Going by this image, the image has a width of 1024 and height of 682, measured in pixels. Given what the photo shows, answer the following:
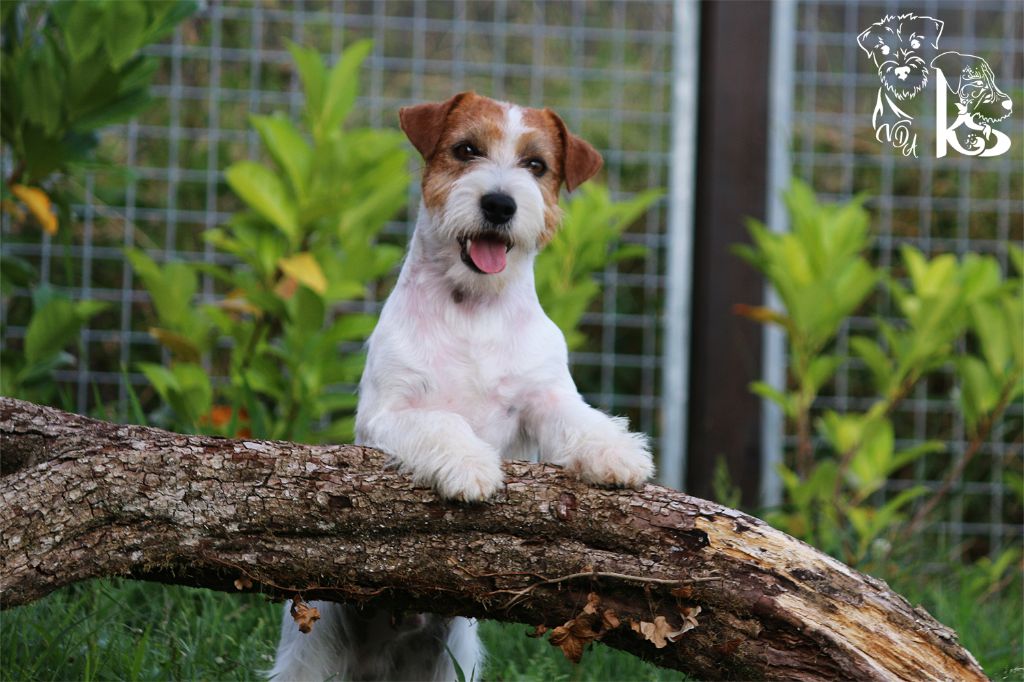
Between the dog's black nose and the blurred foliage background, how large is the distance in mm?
1367

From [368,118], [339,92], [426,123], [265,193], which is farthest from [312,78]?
Answer: [368,118]

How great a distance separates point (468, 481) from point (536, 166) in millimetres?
1163

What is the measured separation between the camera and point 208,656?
3.36 metres

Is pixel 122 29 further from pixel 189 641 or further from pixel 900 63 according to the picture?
pixel 900 63

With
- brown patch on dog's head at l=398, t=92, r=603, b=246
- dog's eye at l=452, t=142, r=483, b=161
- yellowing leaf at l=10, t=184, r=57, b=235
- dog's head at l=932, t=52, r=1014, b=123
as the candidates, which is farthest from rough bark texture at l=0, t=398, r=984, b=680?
dog's head at l=932, t=52, r=1014, b=123

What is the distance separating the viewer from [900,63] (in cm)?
506

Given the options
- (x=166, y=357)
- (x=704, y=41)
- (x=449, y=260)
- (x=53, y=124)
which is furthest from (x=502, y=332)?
(x=166, y=357)

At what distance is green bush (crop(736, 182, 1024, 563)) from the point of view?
504cm

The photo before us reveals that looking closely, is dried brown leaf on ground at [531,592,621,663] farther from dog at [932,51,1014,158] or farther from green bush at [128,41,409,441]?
dog at [932,51,1014,158]

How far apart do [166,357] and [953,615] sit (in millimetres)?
4297

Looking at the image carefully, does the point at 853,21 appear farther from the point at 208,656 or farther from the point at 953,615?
the point at 208,656

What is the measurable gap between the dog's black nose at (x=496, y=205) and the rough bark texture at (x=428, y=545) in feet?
2.62

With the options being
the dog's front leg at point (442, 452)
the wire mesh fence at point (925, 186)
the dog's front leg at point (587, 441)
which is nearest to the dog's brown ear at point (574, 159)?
the dog's front leg at point (587, 441)

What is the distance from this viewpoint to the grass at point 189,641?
10.2ft
